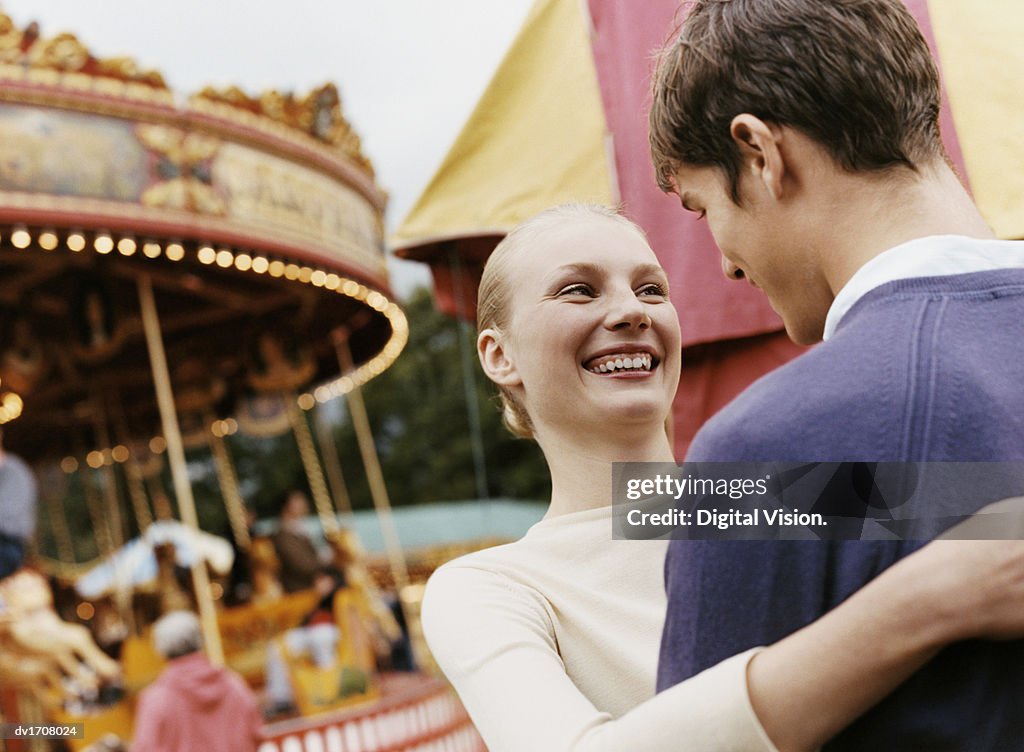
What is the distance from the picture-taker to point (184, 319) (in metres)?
9.17

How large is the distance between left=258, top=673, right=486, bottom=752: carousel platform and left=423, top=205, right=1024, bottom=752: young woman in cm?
461

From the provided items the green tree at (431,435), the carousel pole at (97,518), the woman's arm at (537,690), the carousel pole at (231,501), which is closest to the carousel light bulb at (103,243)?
the carousel pole at (231,501)

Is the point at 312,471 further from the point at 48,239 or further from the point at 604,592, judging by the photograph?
the point at 604,592

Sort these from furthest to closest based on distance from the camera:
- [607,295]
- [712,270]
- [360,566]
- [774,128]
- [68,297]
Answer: [360,566] < [68,297] < [712,270] < [607,295] < [774,128]

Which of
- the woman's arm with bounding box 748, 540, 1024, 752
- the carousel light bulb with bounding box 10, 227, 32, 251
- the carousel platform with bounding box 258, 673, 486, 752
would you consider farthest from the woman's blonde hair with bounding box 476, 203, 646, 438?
the carousel light bulb with bounding box 10, 227, 32, 251

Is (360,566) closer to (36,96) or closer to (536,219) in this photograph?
(36,96)

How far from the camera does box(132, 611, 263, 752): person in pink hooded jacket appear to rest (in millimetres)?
4715

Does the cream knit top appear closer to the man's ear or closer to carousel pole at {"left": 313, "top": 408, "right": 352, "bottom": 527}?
the man's ear

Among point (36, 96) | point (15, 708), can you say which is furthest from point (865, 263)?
point (15, 708)

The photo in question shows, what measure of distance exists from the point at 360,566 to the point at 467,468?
1643cm

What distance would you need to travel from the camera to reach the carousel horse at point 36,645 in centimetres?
595

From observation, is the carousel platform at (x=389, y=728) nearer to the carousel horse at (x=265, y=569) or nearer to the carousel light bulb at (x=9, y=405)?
the carousel horse at (x=265, y=569)

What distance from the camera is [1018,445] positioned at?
634 mm

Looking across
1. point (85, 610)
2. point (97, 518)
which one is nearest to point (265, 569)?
point (85, 610)
